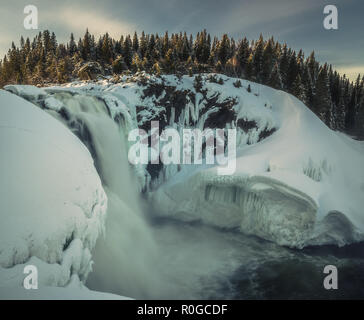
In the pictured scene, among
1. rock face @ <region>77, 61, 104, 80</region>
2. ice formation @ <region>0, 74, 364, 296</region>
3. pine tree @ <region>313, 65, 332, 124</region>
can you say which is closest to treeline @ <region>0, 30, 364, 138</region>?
pine tree @ <region>313, 65, 332, 124</region>

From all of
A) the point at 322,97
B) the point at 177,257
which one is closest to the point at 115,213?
the point at 177,257

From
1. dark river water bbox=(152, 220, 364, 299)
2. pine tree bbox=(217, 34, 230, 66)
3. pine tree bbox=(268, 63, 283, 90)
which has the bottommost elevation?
dark river water bbox=(152, 220, 364, 299)

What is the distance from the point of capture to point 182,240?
1161 cm

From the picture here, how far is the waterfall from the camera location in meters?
6.66

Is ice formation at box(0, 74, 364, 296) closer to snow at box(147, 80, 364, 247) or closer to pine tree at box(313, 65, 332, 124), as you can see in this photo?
snow at box(147, 80, 364, 247)

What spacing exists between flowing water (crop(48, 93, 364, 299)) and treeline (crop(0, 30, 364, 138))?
16076 mm

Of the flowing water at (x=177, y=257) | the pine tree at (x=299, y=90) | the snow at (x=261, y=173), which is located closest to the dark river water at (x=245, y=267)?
the flowing water at (x=177, y=257)

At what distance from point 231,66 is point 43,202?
102 feet

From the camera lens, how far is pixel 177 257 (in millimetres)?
10047

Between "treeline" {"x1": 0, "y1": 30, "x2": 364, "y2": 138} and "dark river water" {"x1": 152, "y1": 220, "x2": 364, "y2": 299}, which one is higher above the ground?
"treeline" {"x1": 0, "y1": 30, "x2": 364, "y2": 138}

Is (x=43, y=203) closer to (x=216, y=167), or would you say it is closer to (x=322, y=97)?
(x=216, y=167)

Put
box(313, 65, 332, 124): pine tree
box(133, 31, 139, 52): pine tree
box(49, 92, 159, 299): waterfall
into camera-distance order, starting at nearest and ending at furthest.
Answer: box(49, 92, 159, 299): waterfall → box(313, 65, 332, 124): pine tree → box(133, 31, 139, 52): pine tree
